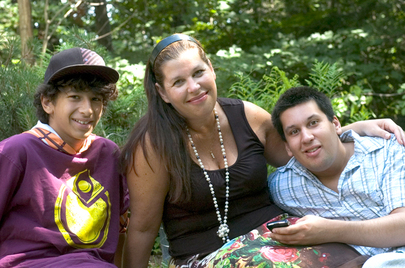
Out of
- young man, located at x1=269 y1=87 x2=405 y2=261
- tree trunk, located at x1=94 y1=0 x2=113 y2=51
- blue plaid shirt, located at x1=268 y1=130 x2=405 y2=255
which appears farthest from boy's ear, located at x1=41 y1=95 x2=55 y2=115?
tree trunk, located at x1=94 y1=0 x2=113 y2=51

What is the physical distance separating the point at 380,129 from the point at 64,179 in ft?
5.69

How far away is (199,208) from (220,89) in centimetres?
237

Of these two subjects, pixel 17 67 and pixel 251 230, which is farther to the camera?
pixel 17 67

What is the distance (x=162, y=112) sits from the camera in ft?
8.01

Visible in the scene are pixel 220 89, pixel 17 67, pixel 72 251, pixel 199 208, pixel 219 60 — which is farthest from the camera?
pixel 219 60

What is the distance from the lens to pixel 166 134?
237 cm

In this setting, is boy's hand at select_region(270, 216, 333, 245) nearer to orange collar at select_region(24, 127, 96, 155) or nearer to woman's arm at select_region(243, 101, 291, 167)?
woman's arm at select_region(243, 101, 291, 167)

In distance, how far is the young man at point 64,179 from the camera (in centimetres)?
196

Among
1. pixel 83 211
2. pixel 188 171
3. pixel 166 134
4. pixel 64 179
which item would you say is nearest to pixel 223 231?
pixel 188 171

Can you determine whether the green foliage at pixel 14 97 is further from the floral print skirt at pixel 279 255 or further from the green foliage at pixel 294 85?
the floral print skirt at pixel 279 255

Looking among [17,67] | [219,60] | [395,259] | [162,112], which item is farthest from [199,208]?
[219,60]

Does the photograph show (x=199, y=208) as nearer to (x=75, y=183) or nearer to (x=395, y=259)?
(x=75, y=183)

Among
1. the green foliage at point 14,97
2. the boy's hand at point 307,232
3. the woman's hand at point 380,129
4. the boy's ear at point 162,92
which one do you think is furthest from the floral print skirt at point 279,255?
the green foliage at point 14,97

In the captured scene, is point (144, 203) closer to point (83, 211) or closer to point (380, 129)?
point (83, 211)
